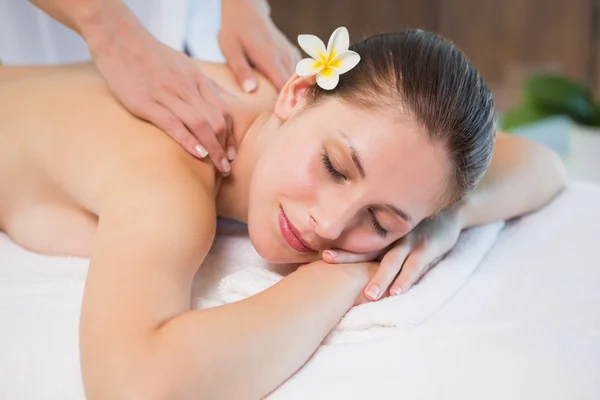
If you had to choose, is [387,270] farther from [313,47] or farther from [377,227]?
[313,47]

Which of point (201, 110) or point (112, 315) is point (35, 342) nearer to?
point (112, 315)

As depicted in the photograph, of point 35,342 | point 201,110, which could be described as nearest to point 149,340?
point 35,342

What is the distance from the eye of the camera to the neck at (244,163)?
1.31 meters

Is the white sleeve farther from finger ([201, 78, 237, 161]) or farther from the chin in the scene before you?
the chin

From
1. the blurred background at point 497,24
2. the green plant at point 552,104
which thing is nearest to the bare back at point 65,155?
the green plant at point 552,104

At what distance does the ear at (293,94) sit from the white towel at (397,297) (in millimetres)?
279

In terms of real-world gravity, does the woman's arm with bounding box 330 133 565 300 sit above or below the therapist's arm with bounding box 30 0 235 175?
below

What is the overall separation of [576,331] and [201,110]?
707mm

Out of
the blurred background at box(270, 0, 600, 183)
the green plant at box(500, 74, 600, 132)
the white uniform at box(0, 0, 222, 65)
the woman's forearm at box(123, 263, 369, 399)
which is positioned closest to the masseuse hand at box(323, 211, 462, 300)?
the woman's forearm at box(123, 263, 369, 399)

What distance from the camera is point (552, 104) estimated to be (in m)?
2.99

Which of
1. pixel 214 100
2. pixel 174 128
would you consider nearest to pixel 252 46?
pixel 214 100

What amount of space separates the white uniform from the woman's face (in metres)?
0.76

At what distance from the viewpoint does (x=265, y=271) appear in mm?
1200

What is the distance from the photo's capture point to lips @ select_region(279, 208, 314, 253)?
44.8 inches
